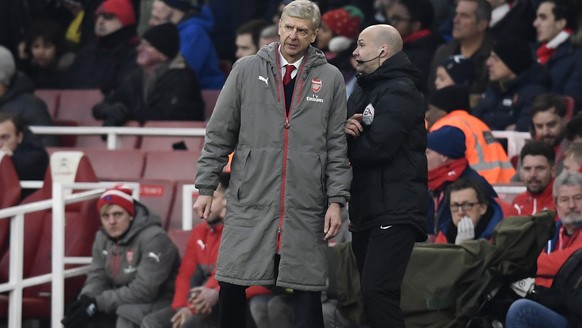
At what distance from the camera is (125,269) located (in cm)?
1161

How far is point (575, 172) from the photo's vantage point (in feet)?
33.6

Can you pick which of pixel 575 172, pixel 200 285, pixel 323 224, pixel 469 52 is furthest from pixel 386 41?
pixel 469 52

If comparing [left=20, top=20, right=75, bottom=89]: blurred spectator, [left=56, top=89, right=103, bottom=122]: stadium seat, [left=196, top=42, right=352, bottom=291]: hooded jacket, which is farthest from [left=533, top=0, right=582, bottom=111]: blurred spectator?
[left=196, top=42, right=352, bottom=291]: hooded jacket

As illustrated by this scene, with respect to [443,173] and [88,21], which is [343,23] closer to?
[88,21]

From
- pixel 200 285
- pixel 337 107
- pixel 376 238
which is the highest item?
pixel 337 107

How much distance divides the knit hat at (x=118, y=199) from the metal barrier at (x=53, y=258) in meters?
0.28

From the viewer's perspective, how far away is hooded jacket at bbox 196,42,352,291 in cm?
833

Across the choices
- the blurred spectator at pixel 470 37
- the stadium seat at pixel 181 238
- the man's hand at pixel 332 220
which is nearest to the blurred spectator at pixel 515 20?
the blurred spectator at pixel 470 37

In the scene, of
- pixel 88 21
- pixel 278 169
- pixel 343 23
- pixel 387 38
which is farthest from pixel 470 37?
pixel 278 169

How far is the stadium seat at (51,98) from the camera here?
1545cm

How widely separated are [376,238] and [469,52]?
603 cm

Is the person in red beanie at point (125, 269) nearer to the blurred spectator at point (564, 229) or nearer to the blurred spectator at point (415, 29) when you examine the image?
the blurred spectator at point (564, 229)

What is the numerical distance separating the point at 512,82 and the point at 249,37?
9.62ft

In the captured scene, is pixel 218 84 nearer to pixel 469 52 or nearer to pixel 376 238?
pixel 469 52
